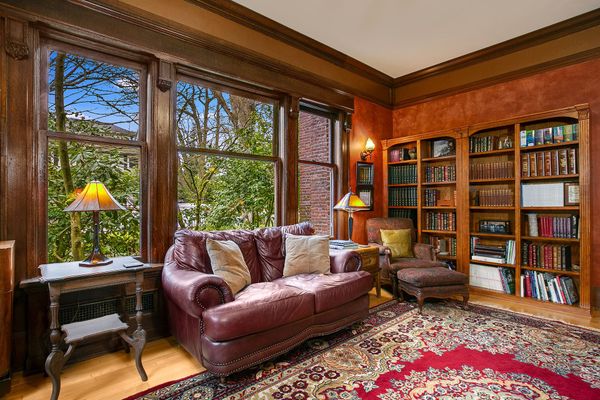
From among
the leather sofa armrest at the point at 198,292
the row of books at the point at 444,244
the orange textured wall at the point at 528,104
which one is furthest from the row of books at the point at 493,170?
the leather sofa armrest at the point at 198,292

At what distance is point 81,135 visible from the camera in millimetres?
2645

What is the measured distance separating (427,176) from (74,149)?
4324 mm

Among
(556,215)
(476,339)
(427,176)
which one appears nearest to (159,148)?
(476,339)

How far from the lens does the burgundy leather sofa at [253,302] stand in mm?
2111

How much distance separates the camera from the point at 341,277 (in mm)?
2984

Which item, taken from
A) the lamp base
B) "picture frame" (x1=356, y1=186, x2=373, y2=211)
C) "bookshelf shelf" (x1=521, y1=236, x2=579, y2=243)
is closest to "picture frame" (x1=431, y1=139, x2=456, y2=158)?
"picture frame" (x1=356, y1=186, x2=373, y2=211)

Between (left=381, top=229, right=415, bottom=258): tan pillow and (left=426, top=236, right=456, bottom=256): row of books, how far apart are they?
1.67 feet

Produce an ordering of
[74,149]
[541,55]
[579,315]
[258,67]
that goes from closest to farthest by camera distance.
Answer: [74,149] → [579,315] → [258,67] → [541,55]

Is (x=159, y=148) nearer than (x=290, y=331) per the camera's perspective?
No

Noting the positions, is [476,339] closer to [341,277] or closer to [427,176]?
[341,277]

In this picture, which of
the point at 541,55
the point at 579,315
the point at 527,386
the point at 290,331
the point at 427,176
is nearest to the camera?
the point at 527,386

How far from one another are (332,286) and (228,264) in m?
0.90

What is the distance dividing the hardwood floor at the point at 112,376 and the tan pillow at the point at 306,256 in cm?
119

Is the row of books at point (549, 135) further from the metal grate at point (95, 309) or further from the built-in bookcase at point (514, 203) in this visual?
the metal grate at point (95, 309)
